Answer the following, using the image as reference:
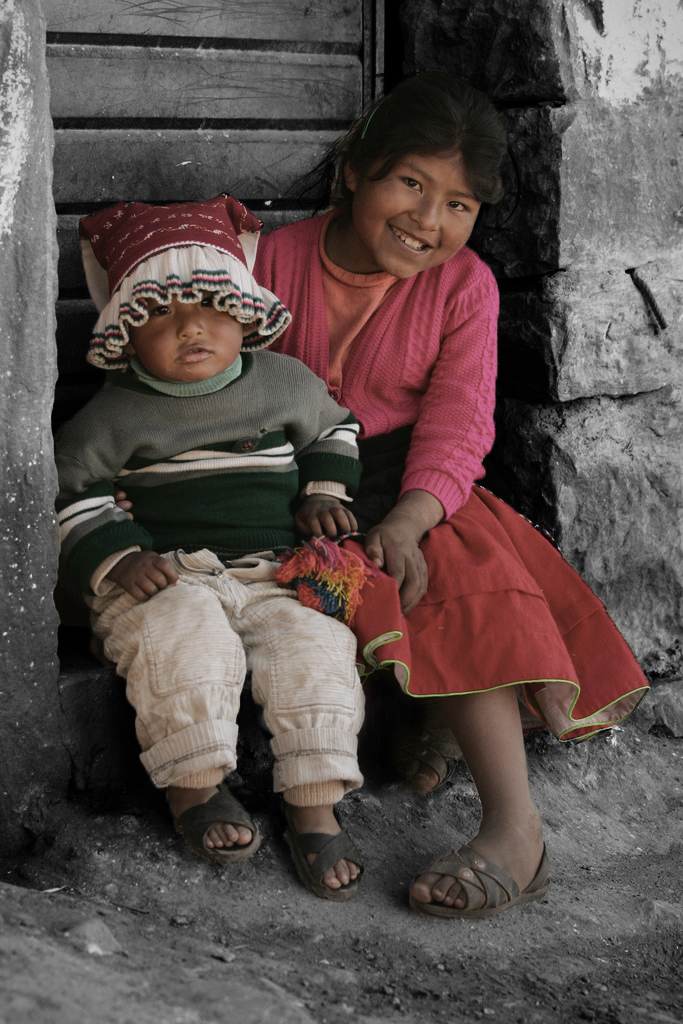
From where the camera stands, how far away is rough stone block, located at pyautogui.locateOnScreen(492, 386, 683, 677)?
2379mm

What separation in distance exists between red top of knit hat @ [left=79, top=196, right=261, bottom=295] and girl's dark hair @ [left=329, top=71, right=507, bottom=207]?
1.05ft

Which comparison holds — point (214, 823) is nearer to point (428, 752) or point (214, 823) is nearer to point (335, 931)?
point (335, 931)

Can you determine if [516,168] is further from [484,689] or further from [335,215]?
[484,689]

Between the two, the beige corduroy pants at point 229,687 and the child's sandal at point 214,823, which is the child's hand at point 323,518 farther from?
the child's sandal at point 214,823

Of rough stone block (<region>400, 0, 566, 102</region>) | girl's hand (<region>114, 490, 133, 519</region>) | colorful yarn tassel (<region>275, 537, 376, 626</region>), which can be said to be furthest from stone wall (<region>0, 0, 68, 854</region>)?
rough stone block (<region>400, 0, 566, 102</region>)

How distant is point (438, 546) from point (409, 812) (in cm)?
56

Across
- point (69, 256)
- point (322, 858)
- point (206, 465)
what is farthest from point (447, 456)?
point (69, 256)

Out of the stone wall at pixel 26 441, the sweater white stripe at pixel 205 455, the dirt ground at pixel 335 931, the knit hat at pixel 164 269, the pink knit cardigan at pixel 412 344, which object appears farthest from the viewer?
the pink knit cardigan at pixel 412 344

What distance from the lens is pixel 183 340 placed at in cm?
187

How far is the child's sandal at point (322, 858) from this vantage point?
1.71 m

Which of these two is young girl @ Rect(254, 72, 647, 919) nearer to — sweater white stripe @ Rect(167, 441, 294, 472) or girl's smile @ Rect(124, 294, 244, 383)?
sweater white stripe @ Rect(167, 441, 294, 472)

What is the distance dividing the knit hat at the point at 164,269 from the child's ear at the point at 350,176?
0.28 m

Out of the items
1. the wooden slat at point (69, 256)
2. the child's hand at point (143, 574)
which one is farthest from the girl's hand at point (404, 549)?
the wooden slat at point (69, 256)

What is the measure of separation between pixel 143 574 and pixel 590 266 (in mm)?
1284
